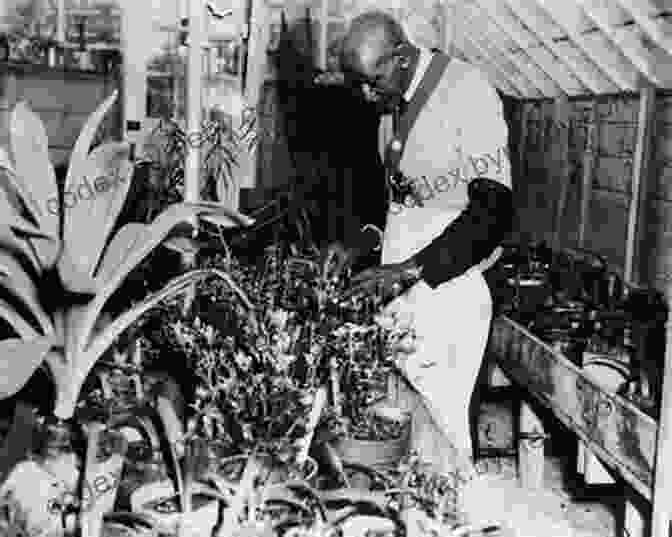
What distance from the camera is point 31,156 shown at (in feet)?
6.19

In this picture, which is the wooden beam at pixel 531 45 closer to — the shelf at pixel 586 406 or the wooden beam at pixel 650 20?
the wooden beam at pixel 650 20

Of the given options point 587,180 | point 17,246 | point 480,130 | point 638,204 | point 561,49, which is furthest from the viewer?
point 587,180

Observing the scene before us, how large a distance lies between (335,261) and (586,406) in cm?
90

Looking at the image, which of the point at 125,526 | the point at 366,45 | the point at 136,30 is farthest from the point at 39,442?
the point at 136,30

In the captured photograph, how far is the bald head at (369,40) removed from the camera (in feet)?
7.14

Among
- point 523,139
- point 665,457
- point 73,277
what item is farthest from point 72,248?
point 523,139

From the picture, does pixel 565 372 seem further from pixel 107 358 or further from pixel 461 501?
pixel 107 358

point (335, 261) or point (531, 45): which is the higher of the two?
point (531, 45)

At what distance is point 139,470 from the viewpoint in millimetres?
1788

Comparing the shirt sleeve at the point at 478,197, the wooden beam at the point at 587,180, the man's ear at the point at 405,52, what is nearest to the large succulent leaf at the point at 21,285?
the shirt sleeve at the point at 478,197

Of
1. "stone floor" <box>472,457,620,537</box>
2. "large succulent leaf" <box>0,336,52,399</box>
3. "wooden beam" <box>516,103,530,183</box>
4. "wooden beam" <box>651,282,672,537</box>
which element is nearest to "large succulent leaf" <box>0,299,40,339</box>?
"large succulent leaf" <box>0,336,52,399</box>

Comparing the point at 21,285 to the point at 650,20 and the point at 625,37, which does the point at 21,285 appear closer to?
the point at 650,20

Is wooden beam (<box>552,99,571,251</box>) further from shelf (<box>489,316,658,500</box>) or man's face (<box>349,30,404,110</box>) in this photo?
man's face (<box>349,30,404,110</box>)

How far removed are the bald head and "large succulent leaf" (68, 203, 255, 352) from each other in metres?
0.56
